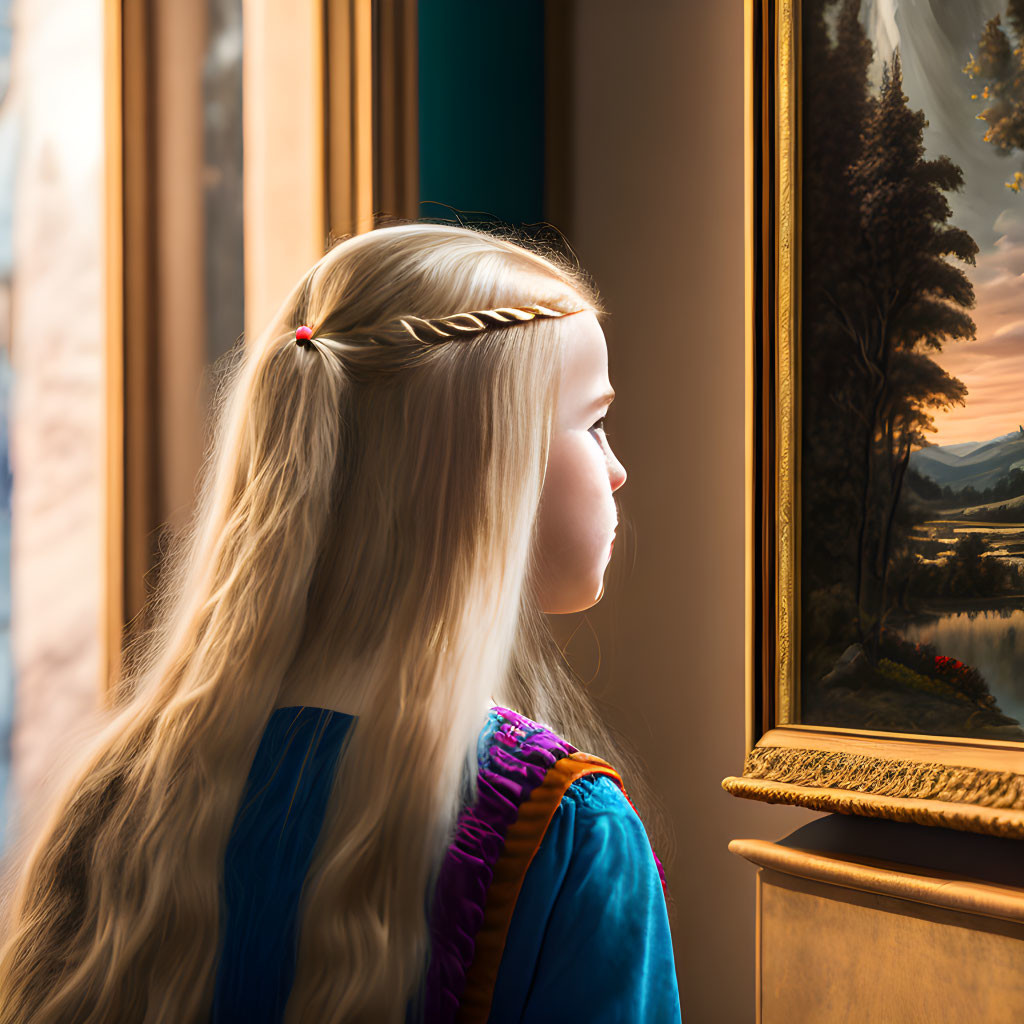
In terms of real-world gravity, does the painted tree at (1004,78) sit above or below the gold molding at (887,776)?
above

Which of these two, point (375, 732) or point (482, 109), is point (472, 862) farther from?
point (482, 109)

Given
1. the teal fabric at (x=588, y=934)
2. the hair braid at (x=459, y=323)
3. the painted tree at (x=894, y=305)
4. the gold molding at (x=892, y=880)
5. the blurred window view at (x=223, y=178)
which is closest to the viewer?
the teal fabric at (x=588, y=934)

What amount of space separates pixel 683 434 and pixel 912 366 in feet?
1.78

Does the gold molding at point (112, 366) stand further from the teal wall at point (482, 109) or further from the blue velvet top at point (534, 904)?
the blue velvet top at point (534, 904)

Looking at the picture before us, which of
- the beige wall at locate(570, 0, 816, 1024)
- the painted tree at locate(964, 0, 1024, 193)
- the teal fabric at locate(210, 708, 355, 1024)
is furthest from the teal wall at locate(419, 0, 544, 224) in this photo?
the teal fabric at locate(210, 708, 355, 1024)

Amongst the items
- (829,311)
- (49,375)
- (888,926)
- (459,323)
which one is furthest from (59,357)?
(888,926)

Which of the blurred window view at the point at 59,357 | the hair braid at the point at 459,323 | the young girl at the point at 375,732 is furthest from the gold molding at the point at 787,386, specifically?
the blurred window view at the point at 59,357

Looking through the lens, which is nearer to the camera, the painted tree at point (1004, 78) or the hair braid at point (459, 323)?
the hair braid at point (459, 323)

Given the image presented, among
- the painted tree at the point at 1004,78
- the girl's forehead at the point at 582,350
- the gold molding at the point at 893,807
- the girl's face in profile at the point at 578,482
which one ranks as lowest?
the gold molding at the point at 893,807

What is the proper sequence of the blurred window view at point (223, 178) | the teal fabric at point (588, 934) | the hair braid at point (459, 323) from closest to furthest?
the teal fabric at point (588, 934), the hair braid at point (459, 323), the blurred window view at point (223, 178)

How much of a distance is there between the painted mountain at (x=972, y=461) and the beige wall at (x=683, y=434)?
17.4 inches

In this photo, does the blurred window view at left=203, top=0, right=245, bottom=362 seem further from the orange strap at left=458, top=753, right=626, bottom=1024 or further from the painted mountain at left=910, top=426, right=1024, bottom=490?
the orange strap at left=458, top=753, right=626, bottom=1024

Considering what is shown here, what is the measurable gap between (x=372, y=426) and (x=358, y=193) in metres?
1.05

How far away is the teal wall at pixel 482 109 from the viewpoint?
1.79 meters
